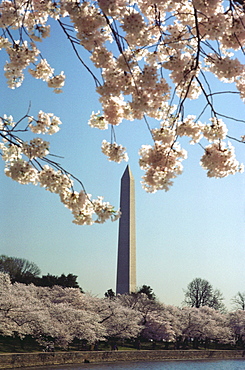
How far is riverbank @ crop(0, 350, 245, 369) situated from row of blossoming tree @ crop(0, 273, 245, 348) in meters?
1.02

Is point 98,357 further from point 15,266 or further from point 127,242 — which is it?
point 15,266

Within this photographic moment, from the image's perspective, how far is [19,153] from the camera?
344cm

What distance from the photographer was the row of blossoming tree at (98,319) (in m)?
19.4

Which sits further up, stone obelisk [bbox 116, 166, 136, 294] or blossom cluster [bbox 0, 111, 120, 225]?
stone obelisk [bbox 116, 166, 136, 294]

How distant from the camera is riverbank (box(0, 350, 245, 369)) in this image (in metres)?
16.8

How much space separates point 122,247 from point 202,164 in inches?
897

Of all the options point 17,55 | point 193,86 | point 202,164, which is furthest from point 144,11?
point 202,164

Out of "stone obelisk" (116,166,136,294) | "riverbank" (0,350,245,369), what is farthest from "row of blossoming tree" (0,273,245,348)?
"stone obelisk" (116,166,136,294)

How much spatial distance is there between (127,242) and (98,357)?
23.4 ft

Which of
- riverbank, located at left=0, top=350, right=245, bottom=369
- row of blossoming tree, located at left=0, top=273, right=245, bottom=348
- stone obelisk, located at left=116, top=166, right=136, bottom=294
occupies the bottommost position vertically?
riverbank, located at left=0, top=350, right=245, bottom=369

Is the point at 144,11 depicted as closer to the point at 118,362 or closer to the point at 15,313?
the point at 15,313

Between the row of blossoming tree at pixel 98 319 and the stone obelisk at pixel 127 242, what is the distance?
1284 mm

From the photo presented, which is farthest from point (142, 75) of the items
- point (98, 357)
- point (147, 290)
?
point (147, 290)

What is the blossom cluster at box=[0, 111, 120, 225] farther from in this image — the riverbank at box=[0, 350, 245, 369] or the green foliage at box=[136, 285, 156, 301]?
the green foliage at box=[136, 285, 156, 301]
